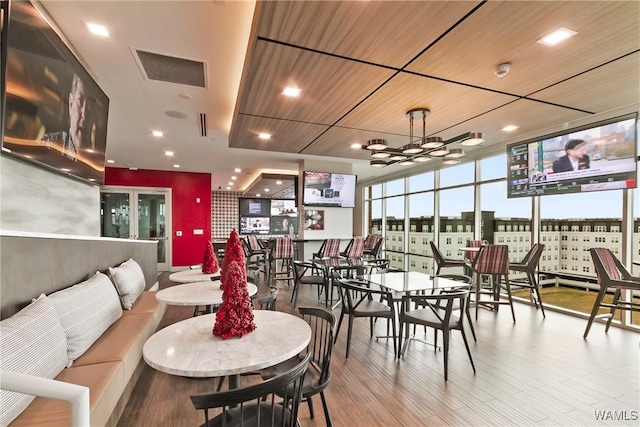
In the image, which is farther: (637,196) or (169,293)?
(637,196)

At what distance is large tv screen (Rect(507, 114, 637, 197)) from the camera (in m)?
3.61

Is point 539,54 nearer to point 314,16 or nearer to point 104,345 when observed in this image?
point 314,16

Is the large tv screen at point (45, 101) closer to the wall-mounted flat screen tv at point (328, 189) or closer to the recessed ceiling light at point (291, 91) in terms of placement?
the recessed ceiling light at point (291, 91)


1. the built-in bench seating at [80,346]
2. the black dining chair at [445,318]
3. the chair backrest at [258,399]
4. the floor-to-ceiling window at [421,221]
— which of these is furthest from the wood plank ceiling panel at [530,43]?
the floor-to-ceiling window at [421,221]

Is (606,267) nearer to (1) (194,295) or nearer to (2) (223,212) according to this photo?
(1) (194,295)

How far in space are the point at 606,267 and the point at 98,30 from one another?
19.6 feet

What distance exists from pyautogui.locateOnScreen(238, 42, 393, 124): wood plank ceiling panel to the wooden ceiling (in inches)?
0.4

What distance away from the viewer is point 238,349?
1.55 meters

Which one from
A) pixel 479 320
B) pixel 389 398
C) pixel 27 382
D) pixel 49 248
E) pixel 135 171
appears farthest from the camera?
pixel 135 171

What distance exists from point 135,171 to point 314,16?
8.28 m

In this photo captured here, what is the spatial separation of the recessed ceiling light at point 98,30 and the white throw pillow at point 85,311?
7.05 feet

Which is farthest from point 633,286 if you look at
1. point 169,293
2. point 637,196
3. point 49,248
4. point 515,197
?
point 49,248

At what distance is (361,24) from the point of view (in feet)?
6.95

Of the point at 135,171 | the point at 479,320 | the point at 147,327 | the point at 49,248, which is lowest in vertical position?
the point at 479,320
